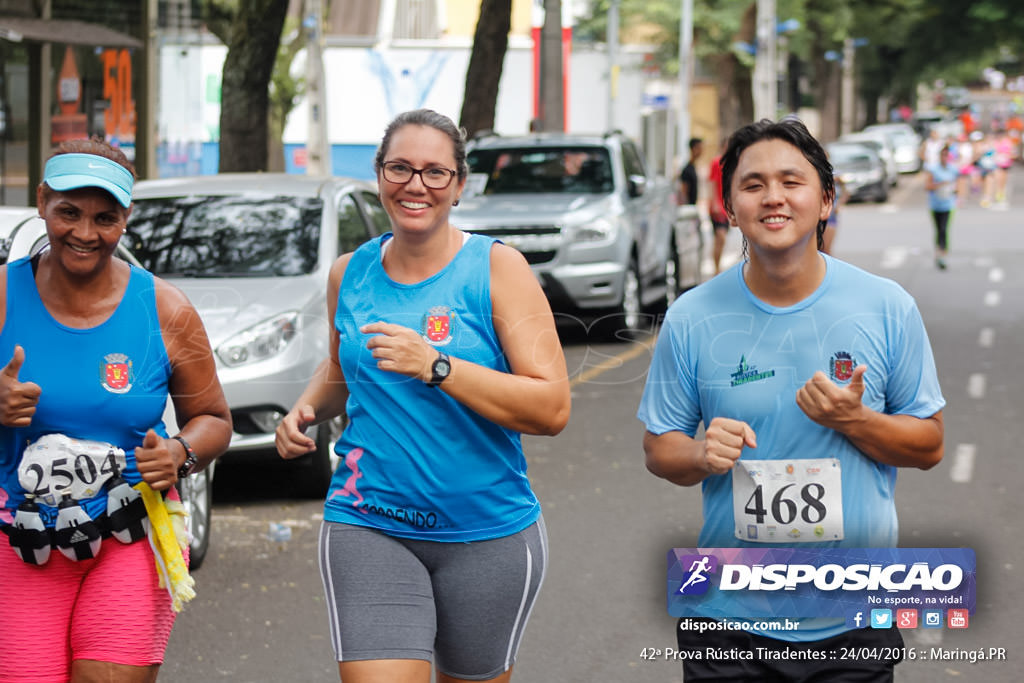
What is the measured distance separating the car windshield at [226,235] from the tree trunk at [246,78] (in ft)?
21.9

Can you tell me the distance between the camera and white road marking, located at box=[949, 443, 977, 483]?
29.6 feet

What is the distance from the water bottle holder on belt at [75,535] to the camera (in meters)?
3.46

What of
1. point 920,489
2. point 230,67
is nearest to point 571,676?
point 920,489

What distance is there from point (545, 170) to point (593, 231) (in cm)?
121

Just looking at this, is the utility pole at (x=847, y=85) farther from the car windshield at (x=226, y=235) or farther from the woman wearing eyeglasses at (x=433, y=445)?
the woman wearing eyeglasses at (x=433, y=445)

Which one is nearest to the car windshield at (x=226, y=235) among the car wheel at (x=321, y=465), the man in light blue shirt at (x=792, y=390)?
the car wheel at (x=321, y=465)

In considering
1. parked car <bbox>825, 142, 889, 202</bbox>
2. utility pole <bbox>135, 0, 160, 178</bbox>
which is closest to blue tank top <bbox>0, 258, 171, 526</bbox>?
utility pole <bbox>135, 0, 160, 178</bbox>

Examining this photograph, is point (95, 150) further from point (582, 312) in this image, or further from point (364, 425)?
point (582, 312)

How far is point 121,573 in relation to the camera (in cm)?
349

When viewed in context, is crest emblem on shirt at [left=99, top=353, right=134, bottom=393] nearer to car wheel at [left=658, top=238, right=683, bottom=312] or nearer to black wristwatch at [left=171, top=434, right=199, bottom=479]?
black wristwatch at [left=171, top=434, right=199, bottom=479]

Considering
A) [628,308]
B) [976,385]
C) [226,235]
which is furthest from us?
[628,308]

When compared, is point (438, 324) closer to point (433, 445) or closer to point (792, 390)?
point (433, 445)

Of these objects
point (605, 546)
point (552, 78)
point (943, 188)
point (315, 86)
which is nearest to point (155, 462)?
point (605, 546)

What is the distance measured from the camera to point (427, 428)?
3367 mm
